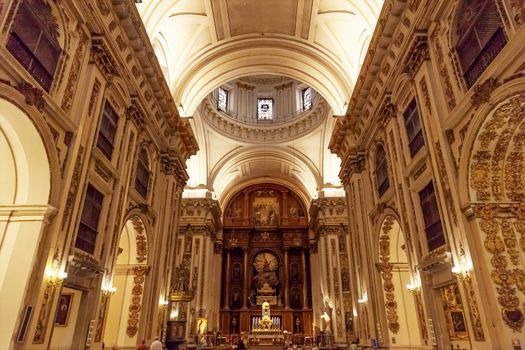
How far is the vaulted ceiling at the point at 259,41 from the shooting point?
14094mm

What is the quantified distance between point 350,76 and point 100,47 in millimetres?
9987

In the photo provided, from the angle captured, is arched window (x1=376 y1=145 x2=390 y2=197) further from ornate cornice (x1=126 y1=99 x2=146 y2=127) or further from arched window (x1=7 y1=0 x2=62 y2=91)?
arched window (x1=7 y1=0 x2=62 y2=91)

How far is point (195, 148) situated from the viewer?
17.3m

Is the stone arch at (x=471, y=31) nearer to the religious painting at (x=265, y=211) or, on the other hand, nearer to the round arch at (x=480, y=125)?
the round arch at (x=480, y=125)

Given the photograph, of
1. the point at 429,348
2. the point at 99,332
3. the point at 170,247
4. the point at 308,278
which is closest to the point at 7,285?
the point at 99,332

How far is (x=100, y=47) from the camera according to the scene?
29.9 ft

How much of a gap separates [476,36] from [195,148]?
12.6 meters


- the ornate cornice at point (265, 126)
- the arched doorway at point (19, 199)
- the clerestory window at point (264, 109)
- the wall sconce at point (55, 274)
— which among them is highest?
the clerestory window at point (264, 109)

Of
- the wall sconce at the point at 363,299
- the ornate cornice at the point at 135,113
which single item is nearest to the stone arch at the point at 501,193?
the wall sconce at the point at 363,299

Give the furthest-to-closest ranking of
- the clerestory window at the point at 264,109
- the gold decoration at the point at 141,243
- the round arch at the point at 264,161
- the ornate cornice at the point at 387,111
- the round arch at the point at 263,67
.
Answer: the clerestory window at the point at 264,109 → the round arch at the point at 264,161 → the round arch at the point at 263,67 → the gold decoration at the point at 141,243 → the ornate cornice at the point at 387,111

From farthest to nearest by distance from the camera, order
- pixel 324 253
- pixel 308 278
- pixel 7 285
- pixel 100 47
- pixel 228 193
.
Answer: pixel 228 193, pixel 308 278, pixel 324 253, pixel 100 47, pixel 7 285

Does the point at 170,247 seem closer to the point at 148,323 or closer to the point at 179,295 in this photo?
the point at 179,295

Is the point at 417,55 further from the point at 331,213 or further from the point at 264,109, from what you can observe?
the point at 264,109

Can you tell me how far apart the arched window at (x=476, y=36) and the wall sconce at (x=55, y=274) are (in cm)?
901
